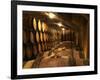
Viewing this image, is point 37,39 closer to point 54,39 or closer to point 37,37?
point 37,37

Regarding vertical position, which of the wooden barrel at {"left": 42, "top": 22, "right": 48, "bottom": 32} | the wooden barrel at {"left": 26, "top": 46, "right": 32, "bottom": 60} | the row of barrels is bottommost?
the wooden barrel at {"left": 26, "top": 46, "right": 32, "bottom": 60}

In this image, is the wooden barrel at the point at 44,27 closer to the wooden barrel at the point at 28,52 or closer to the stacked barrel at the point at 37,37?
the stacked barrel at the point at 37,37

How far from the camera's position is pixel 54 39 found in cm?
231

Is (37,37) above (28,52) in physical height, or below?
above

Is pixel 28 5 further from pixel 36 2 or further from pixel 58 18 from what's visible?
pixel 58 18

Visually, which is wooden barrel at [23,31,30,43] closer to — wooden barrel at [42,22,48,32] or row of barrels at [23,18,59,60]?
row of barrels at [23,18,59,60]

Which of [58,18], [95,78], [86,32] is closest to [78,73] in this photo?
[95,78]

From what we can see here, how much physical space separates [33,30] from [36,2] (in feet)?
0.99

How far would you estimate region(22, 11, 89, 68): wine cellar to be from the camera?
223cm

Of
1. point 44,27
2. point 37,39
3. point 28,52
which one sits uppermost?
point 44,27

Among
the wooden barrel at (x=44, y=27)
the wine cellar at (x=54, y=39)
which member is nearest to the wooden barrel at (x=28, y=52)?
the wine cellar at (x=54, y=39)

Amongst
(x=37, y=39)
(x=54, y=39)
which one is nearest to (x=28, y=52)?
(x=37, y=39)

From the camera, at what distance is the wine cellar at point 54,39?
2.23 meters

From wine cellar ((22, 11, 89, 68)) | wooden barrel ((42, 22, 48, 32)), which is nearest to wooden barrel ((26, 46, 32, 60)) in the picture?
wine cellar ((22, 11, 89, 68))
